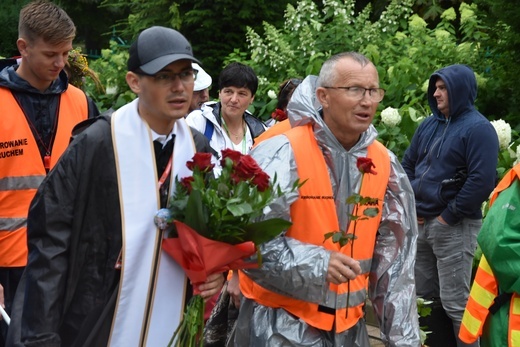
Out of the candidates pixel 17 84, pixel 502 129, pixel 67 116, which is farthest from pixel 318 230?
pixel 502 129

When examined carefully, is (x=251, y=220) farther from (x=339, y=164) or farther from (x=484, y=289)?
(x=484, y=289)

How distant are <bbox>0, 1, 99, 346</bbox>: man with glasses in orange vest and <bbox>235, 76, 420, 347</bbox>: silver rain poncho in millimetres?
1339

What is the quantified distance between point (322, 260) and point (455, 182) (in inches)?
131

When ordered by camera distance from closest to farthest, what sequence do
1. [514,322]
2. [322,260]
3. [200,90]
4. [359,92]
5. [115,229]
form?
[115,229], [322,260], [359,92], [514,322], [200,90]

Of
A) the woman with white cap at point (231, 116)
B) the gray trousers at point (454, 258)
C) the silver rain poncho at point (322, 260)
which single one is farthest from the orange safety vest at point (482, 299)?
the woman with white cap at point (231, 116)

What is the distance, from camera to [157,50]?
3930mm

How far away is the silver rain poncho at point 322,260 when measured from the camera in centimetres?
432

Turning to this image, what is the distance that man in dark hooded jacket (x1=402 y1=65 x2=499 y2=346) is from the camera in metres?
7.21

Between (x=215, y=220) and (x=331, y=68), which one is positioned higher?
(x=331, y=68)

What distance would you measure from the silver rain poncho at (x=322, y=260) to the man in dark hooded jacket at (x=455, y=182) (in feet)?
8.17

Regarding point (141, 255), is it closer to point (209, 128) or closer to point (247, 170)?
point (247, 170)

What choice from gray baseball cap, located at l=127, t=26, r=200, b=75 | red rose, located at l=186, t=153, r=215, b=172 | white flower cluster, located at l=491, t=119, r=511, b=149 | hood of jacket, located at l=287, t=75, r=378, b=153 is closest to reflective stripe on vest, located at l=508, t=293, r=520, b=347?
hood of jacket, located at l=287, t=75, r=378, b=153

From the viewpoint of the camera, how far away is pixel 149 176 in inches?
155

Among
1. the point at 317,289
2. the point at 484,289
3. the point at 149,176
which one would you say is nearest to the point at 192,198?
the point at 149,176
